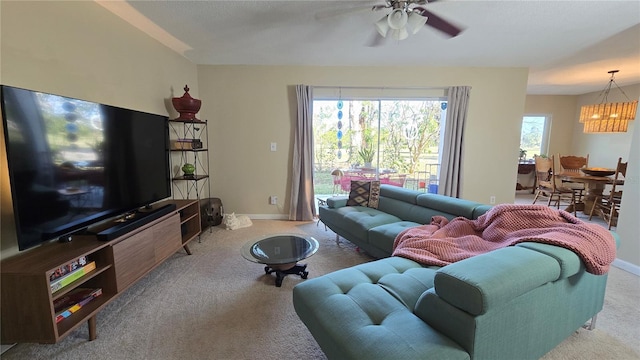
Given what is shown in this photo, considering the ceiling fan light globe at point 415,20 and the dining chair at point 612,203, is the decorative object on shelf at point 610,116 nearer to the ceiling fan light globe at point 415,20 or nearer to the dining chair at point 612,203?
the dining chair at point 612,203

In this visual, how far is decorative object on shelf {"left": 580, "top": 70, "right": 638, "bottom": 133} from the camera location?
3.82m

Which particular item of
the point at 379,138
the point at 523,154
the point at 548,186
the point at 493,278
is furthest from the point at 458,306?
the point at 523,154

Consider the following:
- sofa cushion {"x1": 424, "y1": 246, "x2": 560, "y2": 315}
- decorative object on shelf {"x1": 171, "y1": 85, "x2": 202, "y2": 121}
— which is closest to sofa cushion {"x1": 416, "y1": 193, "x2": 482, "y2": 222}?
sofa cushion {"x1": 424, "y1": 246, "x2": 560, "y2": 315}

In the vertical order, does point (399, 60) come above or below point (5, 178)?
above

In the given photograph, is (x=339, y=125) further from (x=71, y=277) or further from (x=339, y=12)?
(x=71, y=277)

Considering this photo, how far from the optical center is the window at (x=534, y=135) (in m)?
6.77

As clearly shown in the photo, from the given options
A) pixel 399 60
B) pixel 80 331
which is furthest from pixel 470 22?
pixel 80 331

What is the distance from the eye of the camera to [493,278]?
110 centimetres

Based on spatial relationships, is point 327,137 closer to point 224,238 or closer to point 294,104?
point 294,104

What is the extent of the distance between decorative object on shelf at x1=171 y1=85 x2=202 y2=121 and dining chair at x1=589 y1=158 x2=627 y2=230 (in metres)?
5.74

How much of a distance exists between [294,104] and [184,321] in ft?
10.6

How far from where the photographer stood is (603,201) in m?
4.53

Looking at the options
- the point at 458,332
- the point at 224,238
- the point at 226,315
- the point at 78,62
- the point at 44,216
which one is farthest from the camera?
the point at 224,238

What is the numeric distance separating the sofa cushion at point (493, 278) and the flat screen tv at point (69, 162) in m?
2.18
